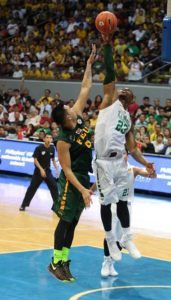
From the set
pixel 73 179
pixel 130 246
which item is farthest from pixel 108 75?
pixel 130 246

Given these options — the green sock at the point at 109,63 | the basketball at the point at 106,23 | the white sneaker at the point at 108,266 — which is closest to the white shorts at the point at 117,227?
the white sneaker at the point at 108,266

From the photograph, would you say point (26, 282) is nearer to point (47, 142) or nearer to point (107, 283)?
point (107, 283)

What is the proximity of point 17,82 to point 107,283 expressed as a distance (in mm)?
19163

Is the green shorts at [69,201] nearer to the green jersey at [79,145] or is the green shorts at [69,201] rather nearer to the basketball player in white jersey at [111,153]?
the green jersey at [79,145]

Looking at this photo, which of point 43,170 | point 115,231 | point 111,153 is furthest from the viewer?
point 43,170

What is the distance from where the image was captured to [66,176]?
29.3 ft

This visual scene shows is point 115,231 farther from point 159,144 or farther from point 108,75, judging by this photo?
point 159,144

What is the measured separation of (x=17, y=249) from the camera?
11.3 metres

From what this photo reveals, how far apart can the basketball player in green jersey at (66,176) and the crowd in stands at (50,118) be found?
849cm

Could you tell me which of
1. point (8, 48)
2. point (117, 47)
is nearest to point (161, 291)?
point (117, 47)

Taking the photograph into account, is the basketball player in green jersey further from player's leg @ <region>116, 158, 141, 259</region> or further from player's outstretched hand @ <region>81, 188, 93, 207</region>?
player's leg @ <region>116, 158, 141, 259</region>

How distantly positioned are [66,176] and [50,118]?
1461 cm

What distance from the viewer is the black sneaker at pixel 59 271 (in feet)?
29.8

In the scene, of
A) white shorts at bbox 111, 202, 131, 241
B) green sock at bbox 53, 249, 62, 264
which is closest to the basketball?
white shorts at bbox 111, 202, 131, 241
